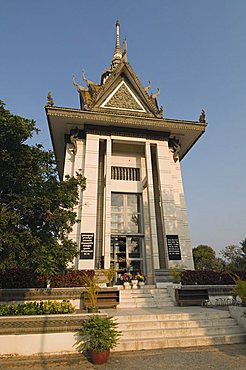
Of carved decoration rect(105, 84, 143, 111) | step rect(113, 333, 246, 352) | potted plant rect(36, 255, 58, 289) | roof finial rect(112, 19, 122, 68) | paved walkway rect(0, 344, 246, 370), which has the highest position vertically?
roof finial rect(112, 19, 122, 68)

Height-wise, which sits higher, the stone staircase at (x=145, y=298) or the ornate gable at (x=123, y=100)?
the ornate gable at (x=123, y=100)

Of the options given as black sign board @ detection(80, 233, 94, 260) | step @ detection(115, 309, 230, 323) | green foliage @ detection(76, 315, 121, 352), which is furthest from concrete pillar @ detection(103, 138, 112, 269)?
green foliage @ detection(76, 315, 121, 352)

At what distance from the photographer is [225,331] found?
248 inches

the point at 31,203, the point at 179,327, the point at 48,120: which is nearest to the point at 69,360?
the point at 179,327

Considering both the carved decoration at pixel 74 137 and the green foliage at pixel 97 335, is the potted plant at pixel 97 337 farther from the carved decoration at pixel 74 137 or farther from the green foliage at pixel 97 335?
the carved decoration at pixel 74 137

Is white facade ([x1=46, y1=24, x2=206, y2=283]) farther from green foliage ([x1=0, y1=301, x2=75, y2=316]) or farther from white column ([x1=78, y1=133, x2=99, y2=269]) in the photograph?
green foliage ([x1=0, y1=301, x2=75, y2=316])

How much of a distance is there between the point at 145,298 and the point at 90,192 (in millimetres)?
6454

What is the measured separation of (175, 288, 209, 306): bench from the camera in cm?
959

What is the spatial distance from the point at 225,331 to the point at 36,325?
459cm

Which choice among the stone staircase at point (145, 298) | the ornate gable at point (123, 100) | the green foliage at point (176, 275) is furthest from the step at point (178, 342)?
the ornate gable at point (123, 100)

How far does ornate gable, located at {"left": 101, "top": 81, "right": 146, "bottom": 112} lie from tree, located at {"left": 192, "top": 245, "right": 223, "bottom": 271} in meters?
30.4

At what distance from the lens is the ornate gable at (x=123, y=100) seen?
17.1 m

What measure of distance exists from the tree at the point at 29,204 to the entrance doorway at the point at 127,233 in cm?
819

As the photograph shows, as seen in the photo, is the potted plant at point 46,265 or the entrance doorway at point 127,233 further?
the entrance doorway at point 127,233
